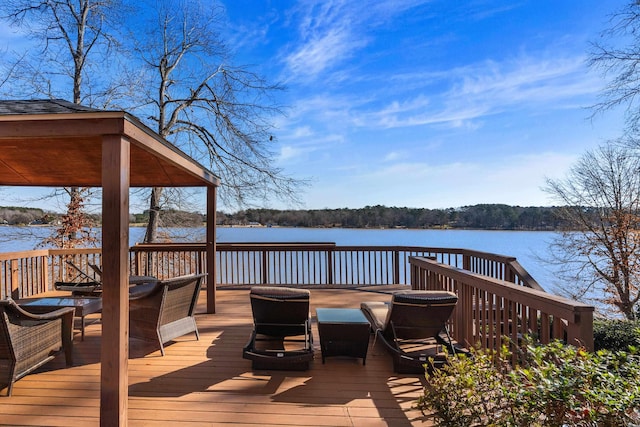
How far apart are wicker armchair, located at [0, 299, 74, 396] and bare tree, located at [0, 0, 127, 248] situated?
384 inches

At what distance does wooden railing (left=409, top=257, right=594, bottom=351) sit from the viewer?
2.11 meters

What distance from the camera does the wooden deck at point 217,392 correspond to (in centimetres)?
250

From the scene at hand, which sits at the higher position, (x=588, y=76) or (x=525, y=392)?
(x=588, y=76)

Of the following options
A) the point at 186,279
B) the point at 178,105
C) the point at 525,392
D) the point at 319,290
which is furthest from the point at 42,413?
the point at 178,105

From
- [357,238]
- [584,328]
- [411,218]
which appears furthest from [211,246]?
[411,218]

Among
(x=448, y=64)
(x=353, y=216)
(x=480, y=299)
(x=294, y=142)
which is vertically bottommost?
(x=480, y=299)

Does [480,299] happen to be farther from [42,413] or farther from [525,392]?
[42,413]

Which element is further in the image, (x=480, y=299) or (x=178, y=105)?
(x=178, y=105)

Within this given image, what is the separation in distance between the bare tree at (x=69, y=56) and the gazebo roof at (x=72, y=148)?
233 inches

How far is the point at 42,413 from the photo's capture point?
2.55 m

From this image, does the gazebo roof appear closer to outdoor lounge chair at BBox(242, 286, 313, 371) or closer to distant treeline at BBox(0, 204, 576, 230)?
outdoor lounge chair at BBox(242, 286, 313, 371)

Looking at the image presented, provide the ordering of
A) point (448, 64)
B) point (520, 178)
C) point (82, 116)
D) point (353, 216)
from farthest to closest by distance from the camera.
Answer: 1. point (520, 178)
2. point (353, 216)
3. point (448, 64)
4. point (82, 116)

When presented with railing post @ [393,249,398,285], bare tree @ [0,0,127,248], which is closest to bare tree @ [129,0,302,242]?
bare tree @ [0,0,127,248]

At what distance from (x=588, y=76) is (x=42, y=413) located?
12.6 m
